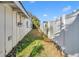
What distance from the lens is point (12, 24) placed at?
399cm

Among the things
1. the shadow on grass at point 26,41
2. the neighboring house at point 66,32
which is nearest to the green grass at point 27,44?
the shadow on grass at point 26,41

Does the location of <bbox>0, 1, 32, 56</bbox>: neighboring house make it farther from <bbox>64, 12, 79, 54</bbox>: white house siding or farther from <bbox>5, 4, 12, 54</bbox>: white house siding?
<bbox>64, 12, 79, 54</bbox>: white house siding

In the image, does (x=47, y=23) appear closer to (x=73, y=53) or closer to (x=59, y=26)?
(x=59, y=26)

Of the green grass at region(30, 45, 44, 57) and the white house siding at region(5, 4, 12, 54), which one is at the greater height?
the white house siding at region(5, 4, 12, 54)

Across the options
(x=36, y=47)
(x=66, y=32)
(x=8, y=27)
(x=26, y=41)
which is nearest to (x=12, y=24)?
(x=8, y=27)

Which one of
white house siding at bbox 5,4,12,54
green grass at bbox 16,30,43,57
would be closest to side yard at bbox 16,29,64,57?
green grass at bbox 16,30,43,57

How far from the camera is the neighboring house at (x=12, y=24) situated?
12.3ft

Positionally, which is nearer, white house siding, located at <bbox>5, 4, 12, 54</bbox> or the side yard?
the side yard

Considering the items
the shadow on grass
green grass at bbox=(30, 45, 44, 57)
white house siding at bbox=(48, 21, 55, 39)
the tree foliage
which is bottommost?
green grass at bbox=(30, 45, 44, 57)

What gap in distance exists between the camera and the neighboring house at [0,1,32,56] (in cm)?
376

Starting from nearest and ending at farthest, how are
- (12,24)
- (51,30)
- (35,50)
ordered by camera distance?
(35,50) → (51,30) → (12,24)

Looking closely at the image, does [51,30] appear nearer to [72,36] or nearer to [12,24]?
[72,36]

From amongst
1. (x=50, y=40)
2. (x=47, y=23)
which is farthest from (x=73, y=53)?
(x=47, y=23)

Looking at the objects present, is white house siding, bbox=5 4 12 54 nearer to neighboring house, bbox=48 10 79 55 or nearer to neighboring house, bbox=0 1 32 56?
neighboring house, bbox=0 1 32 56
